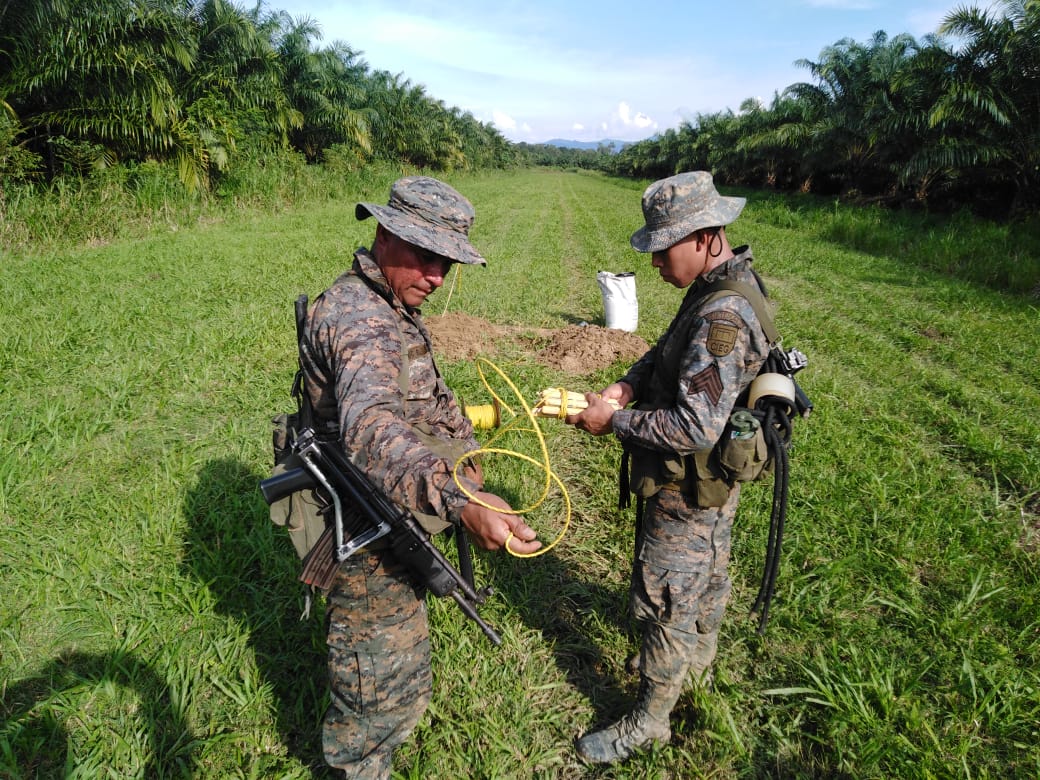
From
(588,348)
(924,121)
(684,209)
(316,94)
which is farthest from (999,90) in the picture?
(316,94)

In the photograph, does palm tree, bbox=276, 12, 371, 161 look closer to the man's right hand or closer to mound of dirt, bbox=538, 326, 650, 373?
mound of dirt, bbox=538, 326, 650, 373

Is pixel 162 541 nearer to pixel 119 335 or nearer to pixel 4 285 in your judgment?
pixel 119 335

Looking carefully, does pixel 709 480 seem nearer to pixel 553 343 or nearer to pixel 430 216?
pixel 430 216

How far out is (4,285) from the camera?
7.23m

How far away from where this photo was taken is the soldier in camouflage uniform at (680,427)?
194 centimetres

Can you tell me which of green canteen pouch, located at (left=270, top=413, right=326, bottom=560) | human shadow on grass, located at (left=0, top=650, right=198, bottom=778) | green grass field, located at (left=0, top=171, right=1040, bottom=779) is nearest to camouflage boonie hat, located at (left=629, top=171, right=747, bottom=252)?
green canteen pouch, located at (left=270, top=413, right=326, bottom=560)

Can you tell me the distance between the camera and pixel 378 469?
5.00 ft

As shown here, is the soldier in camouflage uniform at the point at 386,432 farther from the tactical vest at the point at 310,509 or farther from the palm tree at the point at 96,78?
the palm tree at the point at 96,78

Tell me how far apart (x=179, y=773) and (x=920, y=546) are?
410cm

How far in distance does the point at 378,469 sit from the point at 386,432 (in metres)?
0.10

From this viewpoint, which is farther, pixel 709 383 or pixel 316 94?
pixel 316 94

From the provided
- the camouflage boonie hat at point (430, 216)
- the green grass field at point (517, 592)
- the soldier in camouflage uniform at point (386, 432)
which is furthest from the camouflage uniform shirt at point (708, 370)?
the green grass field at point (517, 592)

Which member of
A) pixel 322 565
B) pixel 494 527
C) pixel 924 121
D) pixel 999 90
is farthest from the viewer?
pixel 924 121

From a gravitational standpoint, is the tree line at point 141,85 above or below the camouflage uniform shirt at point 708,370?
above
